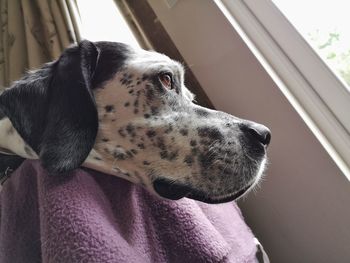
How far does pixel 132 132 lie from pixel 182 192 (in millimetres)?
177

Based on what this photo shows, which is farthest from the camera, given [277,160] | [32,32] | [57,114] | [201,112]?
[32,32]

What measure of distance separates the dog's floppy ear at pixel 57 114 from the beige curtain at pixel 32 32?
560mm

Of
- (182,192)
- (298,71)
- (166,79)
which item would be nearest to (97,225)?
(182,192)

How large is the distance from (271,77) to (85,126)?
2.14ft

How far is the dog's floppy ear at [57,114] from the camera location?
0.64 m

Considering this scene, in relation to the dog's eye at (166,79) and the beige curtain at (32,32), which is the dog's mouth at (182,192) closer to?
the dog's eye at (166,79)

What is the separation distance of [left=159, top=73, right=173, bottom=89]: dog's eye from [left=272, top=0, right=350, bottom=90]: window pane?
1.78ft

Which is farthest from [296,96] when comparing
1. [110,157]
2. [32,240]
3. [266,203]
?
[32,240]

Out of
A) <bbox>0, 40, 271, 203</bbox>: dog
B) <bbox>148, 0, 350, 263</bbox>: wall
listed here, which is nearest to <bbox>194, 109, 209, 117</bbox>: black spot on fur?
<bbox>0, 40, 271, 203</bbox>: dog

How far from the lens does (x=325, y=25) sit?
1.12 m

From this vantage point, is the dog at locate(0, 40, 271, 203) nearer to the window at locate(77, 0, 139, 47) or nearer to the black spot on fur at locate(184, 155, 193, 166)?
the black spot on fur at locate(184, 155, 193, 166)

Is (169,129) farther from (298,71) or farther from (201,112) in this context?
(298,71)

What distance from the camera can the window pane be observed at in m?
1.07

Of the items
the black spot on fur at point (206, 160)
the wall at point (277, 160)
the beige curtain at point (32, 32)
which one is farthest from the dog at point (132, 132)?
the beige curtain at point (32, 32)
